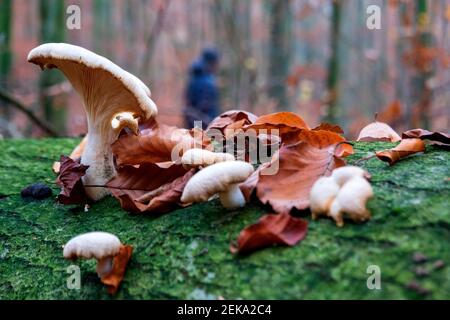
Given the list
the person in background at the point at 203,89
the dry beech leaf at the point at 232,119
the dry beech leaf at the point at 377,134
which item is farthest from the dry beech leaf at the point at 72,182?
the person in background at the point at 203,89

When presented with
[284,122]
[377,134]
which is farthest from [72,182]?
[377,134]

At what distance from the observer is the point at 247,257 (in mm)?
1255

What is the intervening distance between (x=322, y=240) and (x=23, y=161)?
200 centimetres

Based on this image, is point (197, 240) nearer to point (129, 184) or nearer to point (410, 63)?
point (129, 184)

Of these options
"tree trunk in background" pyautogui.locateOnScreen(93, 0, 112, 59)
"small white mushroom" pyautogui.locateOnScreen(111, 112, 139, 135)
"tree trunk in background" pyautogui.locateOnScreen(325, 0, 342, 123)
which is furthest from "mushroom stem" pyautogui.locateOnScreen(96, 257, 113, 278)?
"tree trunk in background" pyautogui.locateOnScreen(93, 0, 112, 59)

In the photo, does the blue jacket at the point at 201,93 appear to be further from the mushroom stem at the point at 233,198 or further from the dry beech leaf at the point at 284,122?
the mushroom stem at the point at 233,198

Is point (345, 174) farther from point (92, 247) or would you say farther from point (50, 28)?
point (50, 28)

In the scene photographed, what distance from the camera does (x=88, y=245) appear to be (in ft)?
4.18

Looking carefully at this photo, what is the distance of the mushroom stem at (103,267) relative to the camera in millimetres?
1353

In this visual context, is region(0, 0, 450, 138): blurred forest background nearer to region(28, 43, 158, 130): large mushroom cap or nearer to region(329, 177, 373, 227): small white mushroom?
region(28, 43, 158, 130): large mushroom cap

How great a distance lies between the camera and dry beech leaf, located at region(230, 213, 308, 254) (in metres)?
1.24

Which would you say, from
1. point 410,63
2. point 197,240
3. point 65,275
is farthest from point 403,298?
point 410,63

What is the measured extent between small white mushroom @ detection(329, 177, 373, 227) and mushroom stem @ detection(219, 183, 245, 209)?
0.31 meters

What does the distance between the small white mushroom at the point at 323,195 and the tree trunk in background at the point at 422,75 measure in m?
6.90
